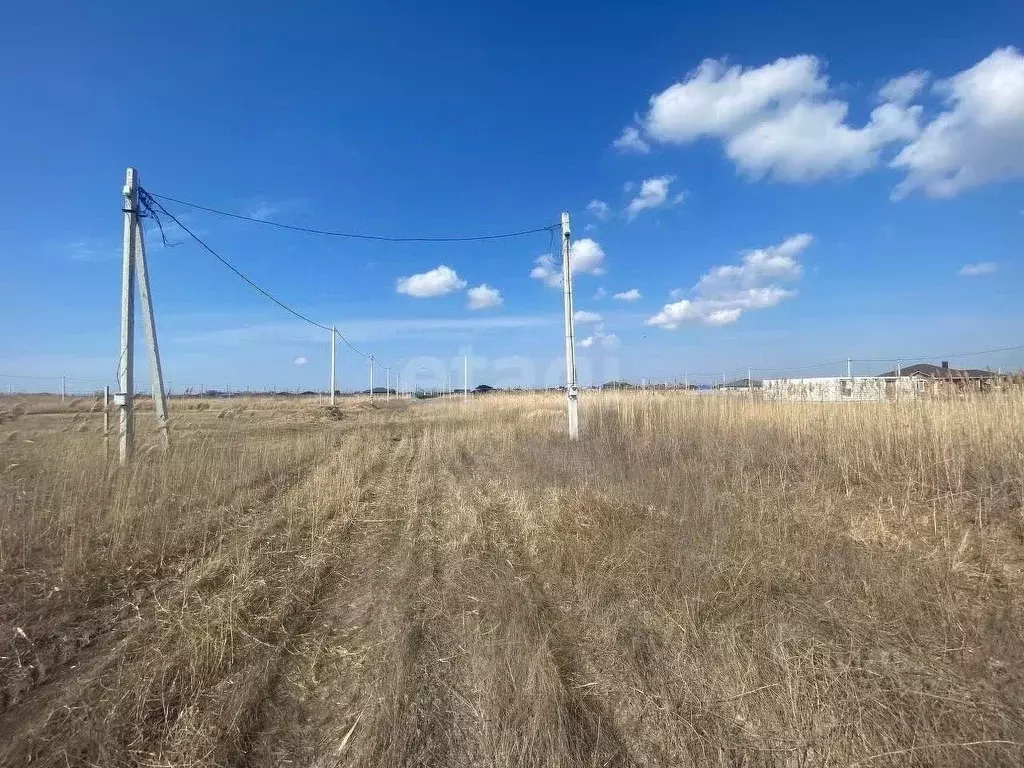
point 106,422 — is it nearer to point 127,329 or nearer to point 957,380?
point 127,329

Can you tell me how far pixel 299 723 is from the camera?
2703mm

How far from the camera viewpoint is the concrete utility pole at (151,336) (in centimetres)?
998

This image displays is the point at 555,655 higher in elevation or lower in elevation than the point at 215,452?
lower

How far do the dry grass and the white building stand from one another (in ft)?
4.46

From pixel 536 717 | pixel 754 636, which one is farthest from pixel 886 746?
pixel 536 717

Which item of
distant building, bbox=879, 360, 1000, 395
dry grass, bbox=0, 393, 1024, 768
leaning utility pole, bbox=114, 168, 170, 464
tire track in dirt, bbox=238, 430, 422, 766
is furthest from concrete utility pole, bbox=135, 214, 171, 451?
distant building, bbox=879, 360, 1000, 395

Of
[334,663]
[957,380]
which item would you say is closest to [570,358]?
[957,380]

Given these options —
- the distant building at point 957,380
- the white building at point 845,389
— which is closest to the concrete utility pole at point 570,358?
the white building at point 845,389

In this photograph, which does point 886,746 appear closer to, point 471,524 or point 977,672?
point 977,672

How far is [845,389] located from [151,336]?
2139 centimetres

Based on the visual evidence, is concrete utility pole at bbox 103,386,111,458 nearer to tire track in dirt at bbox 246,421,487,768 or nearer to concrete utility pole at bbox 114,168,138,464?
concrete utility pole at bbox 114,168,138,464

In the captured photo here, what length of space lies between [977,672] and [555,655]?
2.35 metres

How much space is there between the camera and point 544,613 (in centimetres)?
386

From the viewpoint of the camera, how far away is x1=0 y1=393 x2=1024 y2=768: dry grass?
8.19ft
